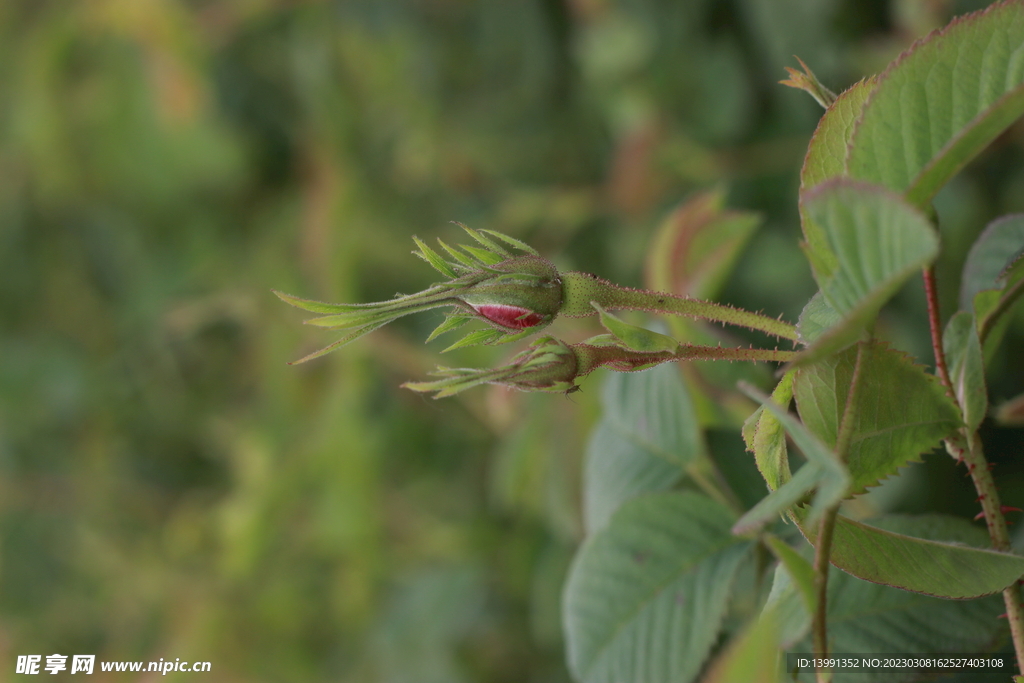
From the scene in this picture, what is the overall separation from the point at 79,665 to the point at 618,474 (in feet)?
4.36

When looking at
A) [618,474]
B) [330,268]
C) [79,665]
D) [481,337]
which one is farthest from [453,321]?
[79,665]

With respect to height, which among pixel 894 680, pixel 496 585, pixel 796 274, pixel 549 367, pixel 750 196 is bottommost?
pixel 894 680

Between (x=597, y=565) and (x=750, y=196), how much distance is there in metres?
0.69

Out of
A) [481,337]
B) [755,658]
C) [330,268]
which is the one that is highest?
[330,268]

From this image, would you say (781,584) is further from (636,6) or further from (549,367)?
(636,6)

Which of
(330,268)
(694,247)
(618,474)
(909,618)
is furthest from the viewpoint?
(330,268)

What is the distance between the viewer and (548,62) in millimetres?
1066

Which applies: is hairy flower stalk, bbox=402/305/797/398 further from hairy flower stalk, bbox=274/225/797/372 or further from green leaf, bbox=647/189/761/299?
green leaf, bbox=647/189/761/299

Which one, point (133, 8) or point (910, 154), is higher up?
point (133, 8)

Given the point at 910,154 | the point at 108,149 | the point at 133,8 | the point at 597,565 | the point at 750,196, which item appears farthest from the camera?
the point at 108,149

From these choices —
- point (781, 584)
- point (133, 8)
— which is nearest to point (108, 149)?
point (133, 8)

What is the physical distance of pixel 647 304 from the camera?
0.25 metres

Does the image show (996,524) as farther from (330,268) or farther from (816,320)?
(330,268)

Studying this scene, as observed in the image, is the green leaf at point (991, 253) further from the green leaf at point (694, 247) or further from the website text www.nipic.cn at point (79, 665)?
the website text www.nipic.cn at point (79, 665)
